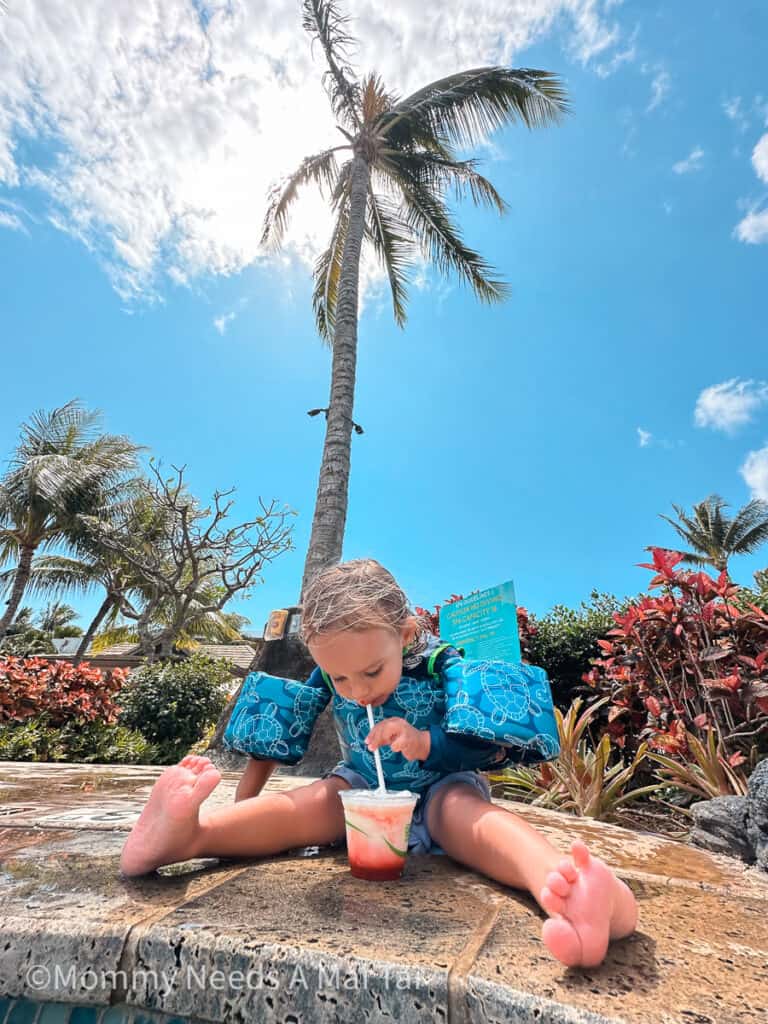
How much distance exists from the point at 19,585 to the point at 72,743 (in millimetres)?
11106

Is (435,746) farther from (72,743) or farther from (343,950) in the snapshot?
(72,743)

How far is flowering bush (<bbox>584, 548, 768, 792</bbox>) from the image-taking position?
109 inches

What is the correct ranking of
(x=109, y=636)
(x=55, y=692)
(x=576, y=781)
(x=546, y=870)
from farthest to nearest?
(x=109, y=636), (x=55, y=692), (x=576, y=781), (x=546, y=870)

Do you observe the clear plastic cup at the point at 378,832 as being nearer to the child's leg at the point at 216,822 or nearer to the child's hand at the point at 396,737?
the child's hand at the point at 396,737

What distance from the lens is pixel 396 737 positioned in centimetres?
129

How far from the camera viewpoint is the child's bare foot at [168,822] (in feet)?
3.92

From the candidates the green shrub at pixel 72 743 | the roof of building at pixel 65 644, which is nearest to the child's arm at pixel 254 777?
the green shrub at pixel 72 743

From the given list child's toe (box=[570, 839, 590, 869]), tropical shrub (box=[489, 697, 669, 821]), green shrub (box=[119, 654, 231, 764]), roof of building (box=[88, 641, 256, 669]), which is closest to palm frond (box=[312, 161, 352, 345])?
green shrub (box=[119, 654, 231, 764])

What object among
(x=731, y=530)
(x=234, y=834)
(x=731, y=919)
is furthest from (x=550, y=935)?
(x=731, y=530)

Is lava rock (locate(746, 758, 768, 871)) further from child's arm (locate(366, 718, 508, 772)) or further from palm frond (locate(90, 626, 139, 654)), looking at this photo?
palm frond (locate(90, 626, 139, 654))

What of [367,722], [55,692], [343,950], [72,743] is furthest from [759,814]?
[55,692]

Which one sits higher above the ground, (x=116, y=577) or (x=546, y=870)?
(x=116, y=577)

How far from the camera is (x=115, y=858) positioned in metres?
1.40

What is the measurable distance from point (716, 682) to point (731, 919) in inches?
75.2
